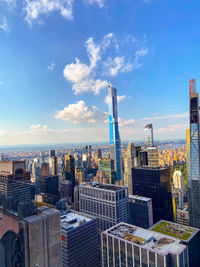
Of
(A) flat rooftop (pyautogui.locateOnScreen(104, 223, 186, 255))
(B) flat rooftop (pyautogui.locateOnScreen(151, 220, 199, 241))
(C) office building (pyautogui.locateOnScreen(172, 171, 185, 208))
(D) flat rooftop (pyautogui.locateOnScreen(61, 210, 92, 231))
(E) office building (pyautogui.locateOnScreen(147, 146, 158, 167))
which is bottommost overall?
(C) office building (pyautogui.locateOnScreen(172, 171, 185, 208))

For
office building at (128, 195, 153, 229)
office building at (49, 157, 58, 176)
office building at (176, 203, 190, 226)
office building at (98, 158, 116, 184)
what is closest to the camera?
office building at (128, 195, 153, 229)

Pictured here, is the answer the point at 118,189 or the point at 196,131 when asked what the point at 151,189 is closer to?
the point at 118,189

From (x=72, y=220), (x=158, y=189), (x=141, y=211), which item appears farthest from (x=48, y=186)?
(x=158, y=189)

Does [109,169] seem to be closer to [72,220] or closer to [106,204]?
[106,204]

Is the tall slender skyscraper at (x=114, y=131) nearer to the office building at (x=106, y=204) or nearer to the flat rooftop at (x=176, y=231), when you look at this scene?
the office building at (x=106, y=204)

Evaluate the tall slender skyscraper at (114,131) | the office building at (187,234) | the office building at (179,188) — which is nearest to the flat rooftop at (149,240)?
the office building at (187,234)

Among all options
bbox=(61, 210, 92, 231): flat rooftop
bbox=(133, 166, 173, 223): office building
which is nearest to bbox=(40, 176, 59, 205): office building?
bbox=(133, 166, 173, 223): office building

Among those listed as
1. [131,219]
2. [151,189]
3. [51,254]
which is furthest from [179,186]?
[51,254]

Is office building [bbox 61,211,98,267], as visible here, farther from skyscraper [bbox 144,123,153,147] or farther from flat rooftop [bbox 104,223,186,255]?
skyscraper [bbox 144,123,153,147]
